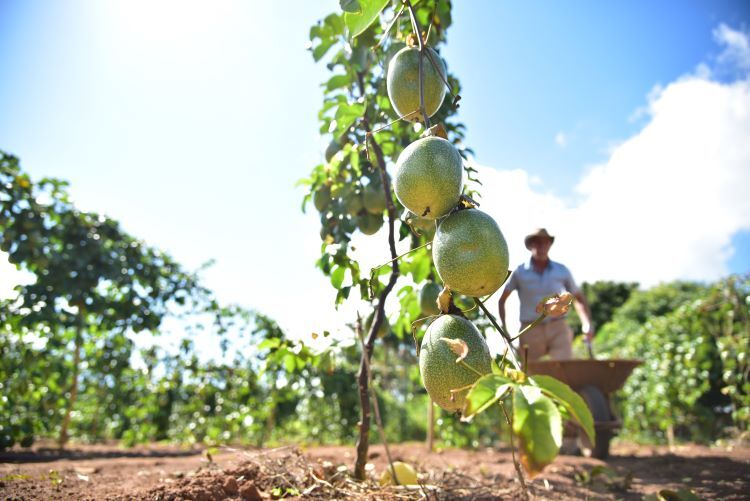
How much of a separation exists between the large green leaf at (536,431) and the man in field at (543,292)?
8.84 feet

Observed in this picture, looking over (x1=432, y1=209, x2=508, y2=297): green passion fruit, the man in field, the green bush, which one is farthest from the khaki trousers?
(x1=432, y1=209, x2=508, y2=297): green passion fruit

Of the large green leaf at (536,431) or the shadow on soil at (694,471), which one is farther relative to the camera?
the shadow on soil at (694,471)

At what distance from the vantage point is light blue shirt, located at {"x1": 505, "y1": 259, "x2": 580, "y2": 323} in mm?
3584

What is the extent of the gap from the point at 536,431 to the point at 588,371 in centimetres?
321

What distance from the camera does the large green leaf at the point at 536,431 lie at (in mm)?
708

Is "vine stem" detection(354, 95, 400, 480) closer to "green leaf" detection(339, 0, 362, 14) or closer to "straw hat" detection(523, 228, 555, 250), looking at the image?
"green leaf" detection(339, 0, 362, 14)

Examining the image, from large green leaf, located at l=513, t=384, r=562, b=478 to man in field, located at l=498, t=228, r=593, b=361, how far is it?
2696mm

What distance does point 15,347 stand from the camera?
14.1 ft

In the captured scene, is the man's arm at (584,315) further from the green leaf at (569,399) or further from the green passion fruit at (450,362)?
the green leaf at (569,399)

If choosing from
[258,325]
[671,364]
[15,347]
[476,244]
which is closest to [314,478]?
[476,244]

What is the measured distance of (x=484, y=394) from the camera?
77 centimetres

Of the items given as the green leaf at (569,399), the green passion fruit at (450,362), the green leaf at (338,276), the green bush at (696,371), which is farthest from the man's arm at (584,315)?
the green leaf at (569,399)

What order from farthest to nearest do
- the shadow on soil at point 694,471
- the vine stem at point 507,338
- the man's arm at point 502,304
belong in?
the man's arm at point 502,304 → the shadow on soil at point 694,471 → the vine stem at point 507,338

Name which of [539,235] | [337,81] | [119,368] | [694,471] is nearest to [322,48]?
[337,81]
